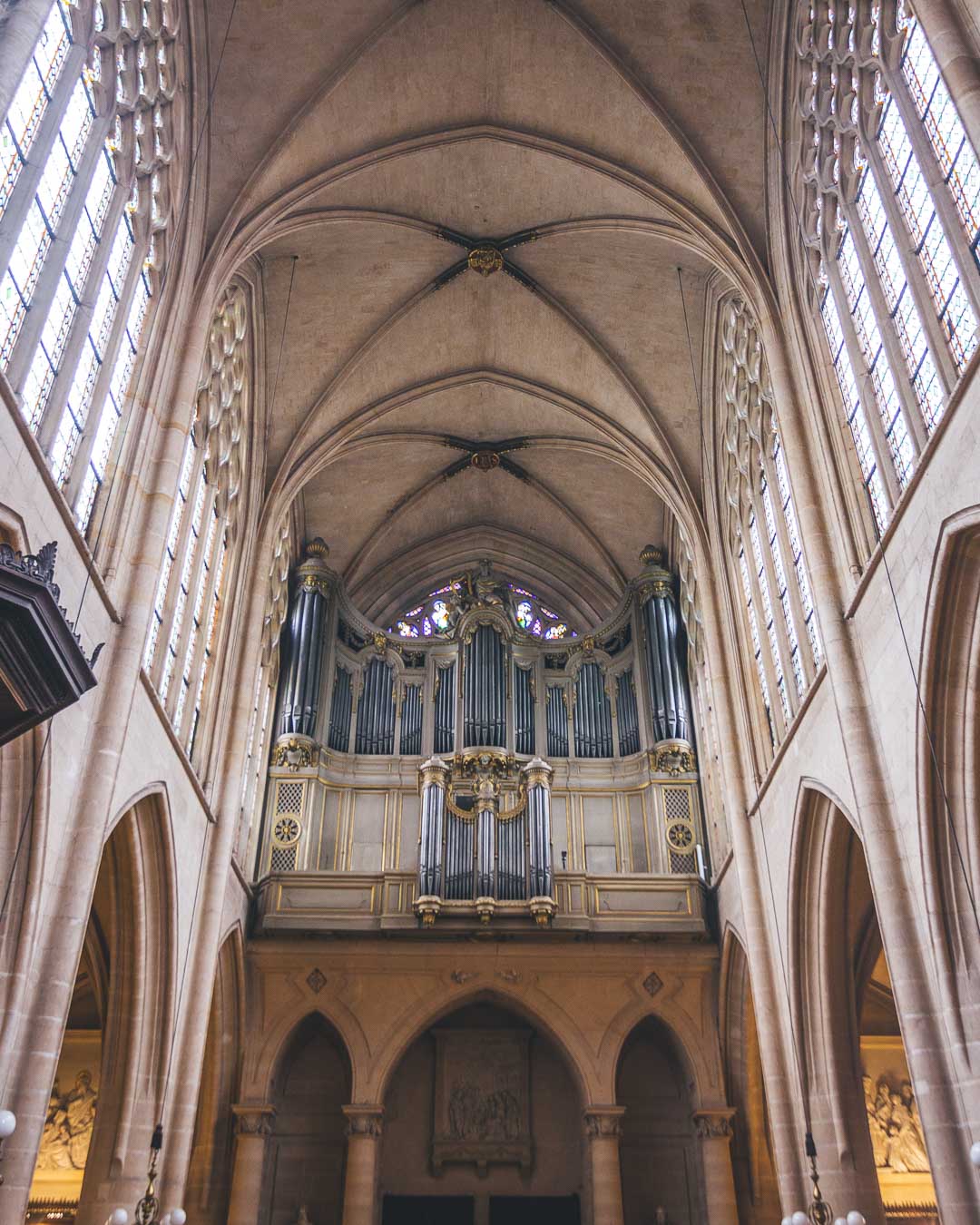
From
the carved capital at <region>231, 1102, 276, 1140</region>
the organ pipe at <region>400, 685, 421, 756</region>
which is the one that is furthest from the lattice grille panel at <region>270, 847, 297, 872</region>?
the carved capital at <region>231, 1102, 276, 1140</region>

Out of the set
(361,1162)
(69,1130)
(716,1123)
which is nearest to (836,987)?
(716,1123)

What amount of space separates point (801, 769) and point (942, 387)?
5641 millimetres

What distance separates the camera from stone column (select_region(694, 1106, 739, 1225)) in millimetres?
17500

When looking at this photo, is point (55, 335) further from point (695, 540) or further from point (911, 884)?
point (695, 540)

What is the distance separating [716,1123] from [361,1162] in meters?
5.72

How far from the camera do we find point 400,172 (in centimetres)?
1806

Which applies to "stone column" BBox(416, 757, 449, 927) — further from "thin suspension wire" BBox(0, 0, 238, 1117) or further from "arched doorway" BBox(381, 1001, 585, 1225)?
"thin suspension wire" BBox(0, 0, 238, 1117)

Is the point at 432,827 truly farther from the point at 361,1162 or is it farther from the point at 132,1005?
the point at 132,1005

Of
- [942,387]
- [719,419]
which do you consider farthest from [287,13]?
[942,387]

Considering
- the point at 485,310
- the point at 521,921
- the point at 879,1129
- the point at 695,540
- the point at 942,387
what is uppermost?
the point at 485,310

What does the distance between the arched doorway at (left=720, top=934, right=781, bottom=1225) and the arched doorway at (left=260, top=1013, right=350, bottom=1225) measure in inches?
262

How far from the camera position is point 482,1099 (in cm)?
2069

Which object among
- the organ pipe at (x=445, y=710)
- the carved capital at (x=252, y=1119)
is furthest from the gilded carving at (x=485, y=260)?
the carved capital at (x=252, y=1119)

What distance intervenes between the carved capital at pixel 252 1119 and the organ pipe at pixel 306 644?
21.2 feet
